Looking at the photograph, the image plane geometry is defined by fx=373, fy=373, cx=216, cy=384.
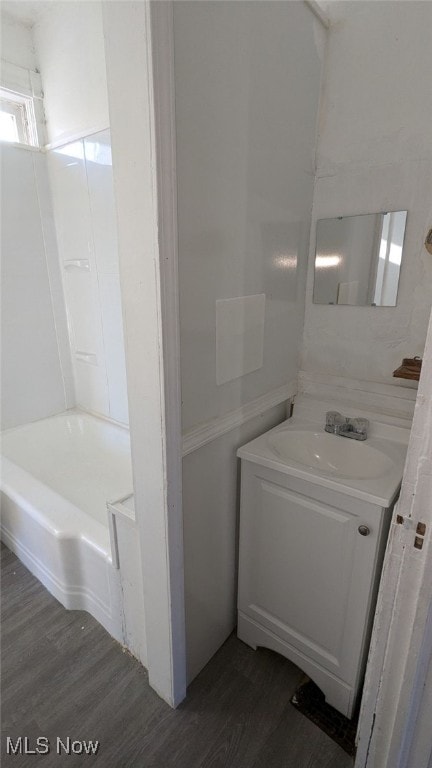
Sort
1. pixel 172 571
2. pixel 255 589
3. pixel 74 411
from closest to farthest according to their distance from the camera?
1. pixel 172 571
2. pixel 255 589
3. pixel 74 411

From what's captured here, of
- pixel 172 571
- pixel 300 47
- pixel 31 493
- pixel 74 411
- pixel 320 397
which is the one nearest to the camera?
pixel 172 571

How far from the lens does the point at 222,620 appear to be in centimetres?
148

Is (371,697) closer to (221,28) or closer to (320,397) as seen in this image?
(320,397)

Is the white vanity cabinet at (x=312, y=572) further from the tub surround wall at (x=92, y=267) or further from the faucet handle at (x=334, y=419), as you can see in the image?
the tub surround wall at (x=92, y=267)

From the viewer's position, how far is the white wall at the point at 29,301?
7.39ft

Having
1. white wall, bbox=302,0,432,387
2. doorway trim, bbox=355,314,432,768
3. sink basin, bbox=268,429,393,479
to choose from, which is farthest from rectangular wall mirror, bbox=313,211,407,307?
doorway trim, bbox=355,314,432,768

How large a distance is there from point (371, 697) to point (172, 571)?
581 millimetres

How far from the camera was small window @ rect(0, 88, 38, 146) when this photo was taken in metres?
2.21

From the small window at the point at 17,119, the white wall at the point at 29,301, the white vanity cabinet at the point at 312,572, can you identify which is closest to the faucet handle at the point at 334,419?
the white vanity cabinet at the point at 312,572

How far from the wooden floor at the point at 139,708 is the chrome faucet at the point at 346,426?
91cm

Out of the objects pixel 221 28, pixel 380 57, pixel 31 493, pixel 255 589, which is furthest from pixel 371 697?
pixel 380 57

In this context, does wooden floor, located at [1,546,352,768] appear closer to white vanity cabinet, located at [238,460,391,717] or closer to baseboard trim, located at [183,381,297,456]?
white vanity cabinet, located at [238,460,391,717]

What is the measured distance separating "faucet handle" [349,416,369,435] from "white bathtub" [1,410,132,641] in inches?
40.6
